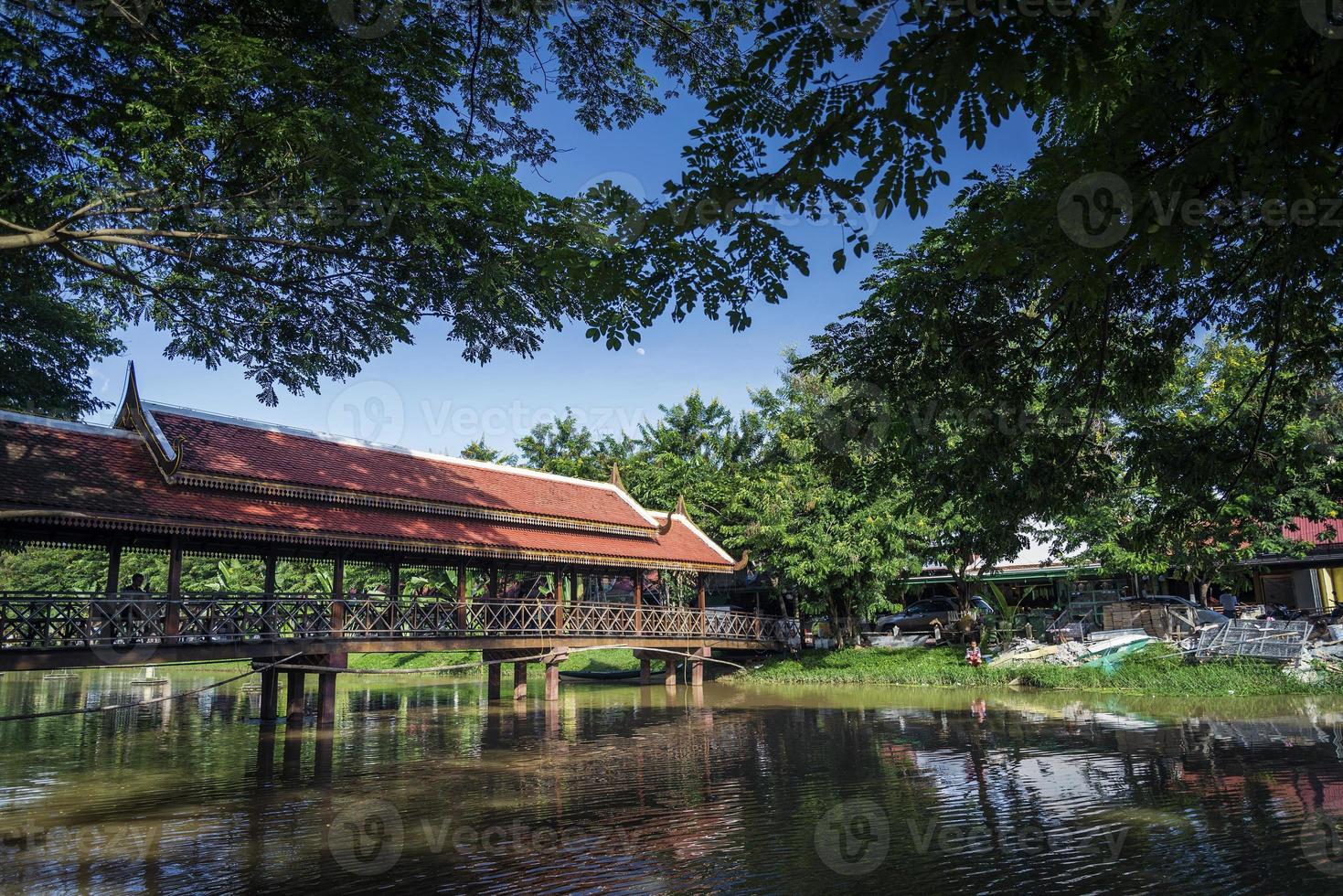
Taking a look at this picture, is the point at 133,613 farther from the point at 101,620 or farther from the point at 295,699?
the point at 295,699

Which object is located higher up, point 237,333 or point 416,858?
point 237,333

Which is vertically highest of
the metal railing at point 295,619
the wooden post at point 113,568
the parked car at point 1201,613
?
the wooden post at point 113,568

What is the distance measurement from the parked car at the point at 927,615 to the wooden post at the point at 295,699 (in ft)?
Result: 64.4

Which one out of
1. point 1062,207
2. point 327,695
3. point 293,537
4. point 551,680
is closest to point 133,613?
point 293,537

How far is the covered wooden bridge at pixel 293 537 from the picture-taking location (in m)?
12.9

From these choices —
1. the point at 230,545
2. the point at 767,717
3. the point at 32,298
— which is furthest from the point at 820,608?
the point at 32,298

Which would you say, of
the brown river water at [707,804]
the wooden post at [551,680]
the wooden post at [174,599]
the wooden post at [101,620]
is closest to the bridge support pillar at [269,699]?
the brown river water at [707,804]

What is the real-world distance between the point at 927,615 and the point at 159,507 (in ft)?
80.6

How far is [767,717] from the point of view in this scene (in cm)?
1769

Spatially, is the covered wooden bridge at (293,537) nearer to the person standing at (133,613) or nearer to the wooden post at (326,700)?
the person standing at (133,613)

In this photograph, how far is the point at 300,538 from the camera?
50.1 feet

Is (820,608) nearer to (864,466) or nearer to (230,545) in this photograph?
(230,545)

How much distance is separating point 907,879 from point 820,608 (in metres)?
21.0

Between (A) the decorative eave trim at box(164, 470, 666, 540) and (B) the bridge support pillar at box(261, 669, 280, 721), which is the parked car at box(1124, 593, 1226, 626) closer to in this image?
(A) the decorative eave trim at box(164, 470, 666, 540)
